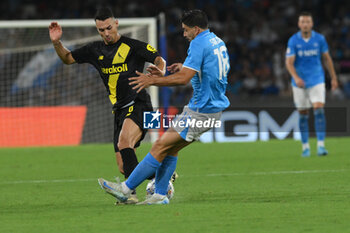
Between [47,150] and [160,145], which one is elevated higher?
[160,145]

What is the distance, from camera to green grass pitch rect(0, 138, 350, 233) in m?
5.48

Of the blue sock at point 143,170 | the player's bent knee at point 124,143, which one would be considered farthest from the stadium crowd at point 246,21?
the blue sock at point 143,170

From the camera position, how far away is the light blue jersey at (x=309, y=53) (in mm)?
11820

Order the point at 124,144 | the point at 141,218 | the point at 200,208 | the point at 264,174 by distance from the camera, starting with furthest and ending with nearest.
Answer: the point at 264,174 < the point at 124,144 < the point at 200,208 < the point at 141,218

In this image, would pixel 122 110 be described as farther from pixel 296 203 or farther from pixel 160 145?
pixel 296 203

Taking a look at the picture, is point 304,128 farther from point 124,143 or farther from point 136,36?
point 124,143

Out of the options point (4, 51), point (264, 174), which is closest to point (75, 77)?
point (4, 51)

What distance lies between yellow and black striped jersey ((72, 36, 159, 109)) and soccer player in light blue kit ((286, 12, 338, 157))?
4820mm

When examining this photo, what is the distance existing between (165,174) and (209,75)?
0.99 meters

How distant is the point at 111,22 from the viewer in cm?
726

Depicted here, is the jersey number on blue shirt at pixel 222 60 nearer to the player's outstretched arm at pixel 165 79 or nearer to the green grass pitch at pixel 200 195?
the player's outstretched arm at pixel 165 79

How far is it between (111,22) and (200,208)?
6.90ft

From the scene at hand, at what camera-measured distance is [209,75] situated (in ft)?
21.2

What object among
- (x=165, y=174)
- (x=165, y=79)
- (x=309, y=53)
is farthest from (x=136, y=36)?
(x=165, y=79)
